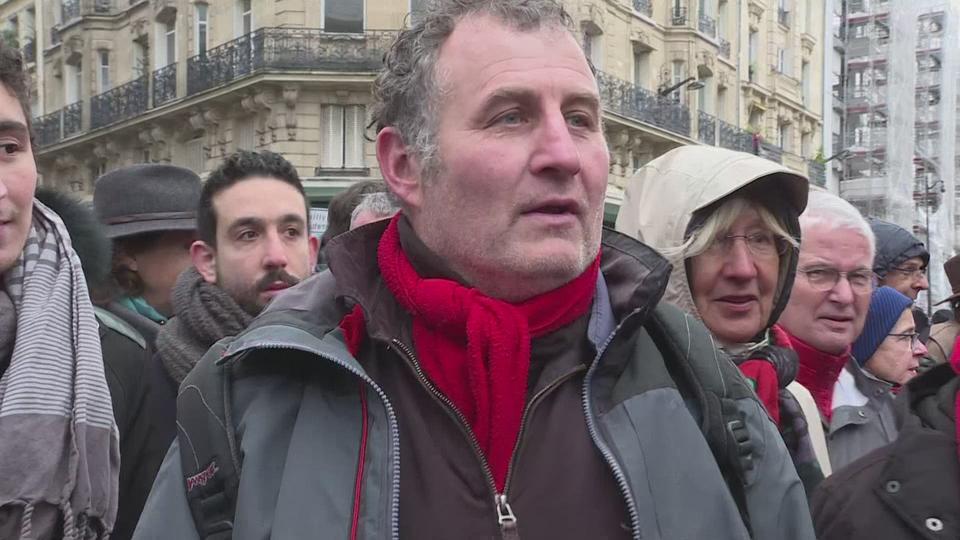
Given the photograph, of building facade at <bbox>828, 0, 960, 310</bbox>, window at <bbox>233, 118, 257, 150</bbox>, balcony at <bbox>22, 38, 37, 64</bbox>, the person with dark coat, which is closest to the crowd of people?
the person with dark coat

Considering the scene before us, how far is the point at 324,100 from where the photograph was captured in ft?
73.8

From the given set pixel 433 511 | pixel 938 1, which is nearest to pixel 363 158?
pixel 433 511

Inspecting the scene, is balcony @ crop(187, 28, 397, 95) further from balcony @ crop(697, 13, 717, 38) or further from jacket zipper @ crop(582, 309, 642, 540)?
jacket zipper @ crop(582, 309, 642, 540)

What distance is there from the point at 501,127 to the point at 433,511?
2.41ft

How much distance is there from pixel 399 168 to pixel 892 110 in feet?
152

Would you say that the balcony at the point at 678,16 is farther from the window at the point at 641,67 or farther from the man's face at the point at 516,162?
the man's face at the point at 516,162

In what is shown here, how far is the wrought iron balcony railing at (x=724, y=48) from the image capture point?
3083cm

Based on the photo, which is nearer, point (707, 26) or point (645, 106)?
point (645, 106)

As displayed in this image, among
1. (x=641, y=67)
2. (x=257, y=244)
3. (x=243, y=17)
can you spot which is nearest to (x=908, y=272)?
(x=257, y=244)

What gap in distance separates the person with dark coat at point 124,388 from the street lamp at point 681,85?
2437cm

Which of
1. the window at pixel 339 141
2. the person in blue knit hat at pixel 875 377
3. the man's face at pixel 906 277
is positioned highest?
the window at pixel 339 141

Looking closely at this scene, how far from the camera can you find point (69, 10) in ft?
96.2

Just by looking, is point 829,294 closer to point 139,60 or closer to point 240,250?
point 240,250

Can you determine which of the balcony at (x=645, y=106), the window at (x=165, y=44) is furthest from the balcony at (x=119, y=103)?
the balcony at (x=645, y=106)
